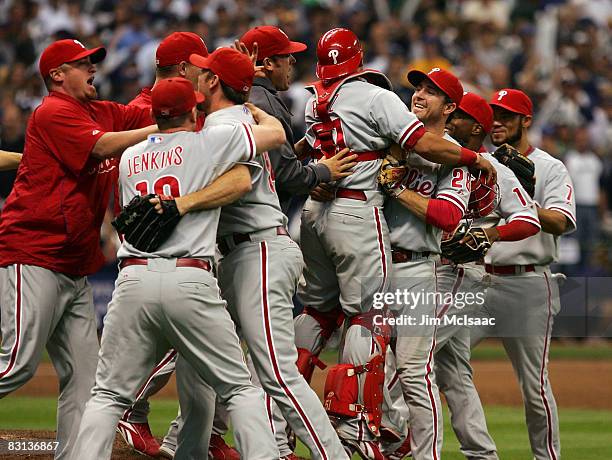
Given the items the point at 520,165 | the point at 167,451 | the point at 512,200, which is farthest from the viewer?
the point at 520,165

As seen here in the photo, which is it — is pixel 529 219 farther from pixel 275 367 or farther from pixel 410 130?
pixel 275 367

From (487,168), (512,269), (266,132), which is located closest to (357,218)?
(487,168)

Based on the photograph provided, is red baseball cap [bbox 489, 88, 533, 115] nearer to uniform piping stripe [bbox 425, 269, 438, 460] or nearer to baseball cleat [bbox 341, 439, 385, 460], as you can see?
uniform piping stripe [bbox 425, 269, 438, 460]

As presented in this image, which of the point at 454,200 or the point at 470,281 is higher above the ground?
→ the point at 454,200

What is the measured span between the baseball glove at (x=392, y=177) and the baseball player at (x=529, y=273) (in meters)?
1.28

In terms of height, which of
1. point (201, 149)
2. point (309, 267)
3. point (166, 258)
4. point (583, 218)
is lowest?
point (583, 218)

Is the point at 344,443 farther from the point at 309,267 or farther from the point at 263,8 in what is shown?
the point at 263,8

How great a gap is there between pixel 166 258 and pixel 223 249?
67 centimetres

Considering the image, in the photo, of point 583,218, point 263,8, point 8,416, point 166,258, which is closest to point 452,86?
point 166,258

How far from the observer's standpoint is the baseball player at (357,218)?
6.20m

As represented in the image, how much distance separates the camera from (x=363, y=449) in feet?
20.4

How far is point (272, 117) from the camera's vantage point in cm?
595

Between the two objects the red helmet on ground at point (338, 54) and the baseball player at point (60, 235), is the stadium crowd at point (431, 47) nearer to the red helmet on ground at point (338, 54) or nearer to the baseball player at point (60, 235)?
the baseball player at point (60, 235)

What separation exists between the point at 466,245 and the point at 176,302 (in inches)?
80.8
